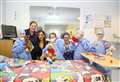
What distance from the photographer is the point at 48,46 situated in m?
3.27

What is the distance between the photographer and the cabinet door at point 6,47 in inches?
124

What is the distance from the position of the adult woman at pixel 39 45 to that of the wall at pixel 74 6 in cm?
30

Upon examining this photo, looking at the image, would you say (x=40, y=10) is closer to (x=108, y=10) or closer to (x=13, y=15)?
(x=13, y=15)

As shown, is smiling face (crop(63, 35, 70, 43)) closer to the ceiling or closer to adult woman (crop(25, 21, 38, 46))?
the ceiling

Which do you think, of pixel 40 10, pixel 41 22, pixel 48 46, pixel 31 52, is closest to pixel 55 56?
pixel 48 46

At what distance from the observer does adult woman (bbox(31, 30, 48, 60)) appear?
3.26m

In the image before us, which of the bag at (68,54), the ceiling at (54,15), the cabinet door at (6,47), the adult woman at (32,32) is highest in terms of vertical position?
the ceiling at (54,15)

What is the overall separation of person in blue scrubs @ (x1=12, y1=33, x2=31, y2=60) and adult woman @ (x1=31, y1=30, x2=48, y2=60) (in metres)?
0.10

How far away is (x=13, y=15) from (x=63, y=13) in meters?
0.85

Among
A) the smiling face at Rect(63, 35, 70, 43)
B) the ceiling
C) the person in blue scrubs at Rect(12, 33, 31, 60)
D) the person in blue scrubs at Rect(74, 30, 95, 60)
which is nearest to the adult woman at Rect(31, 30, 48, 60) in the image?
the person in blue scrubs at Rect(12, 33, 31, 60)

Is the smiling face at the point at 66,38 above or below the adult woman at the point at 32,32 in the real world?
below

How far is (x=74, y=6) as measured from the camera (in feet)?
10.8

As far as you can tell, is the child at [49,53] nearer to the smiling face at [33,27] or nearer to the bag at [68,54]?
the bag at [68,54]

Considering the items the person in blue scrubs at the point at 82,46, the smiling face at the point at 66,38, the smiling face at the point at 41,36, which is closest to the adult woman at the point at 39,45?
the smiling face at the point at 41,36
